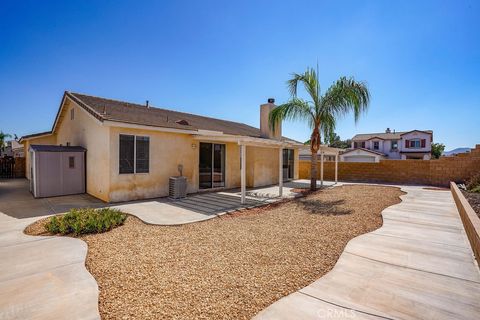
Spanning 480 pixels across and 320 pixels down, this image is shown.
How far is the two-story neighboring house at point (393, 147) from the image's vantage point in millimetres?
38031

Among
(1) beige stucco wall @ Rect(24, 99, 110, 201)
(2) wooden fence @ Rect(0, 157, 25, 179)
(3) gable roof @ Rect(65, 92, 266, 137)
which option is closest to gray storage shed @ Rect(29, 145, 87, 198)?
(1) beige stucco wall @ Rect(24, 99, 110, 201)

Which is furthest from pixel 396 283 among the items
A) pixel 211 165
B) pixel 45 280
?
pixel 211 165

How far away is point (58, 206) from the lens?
8.09 metres

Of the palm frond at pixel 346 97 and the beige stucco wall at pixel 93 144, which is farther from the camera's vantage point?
the palm frond at pixel 346 97

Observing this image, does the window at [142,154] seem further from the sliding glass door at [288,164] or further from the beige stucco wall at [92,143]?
the sliding glass door at [288,164]

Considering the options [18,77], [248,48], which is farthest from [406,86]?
[18,77]

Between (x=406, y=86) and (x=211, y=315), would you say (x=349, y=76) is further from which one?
(x=211, y=315)

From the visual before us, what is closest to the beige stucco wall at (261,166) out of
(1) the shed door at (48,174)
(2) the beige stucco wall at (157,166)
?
(2) the beige stucco wall at (157,166)

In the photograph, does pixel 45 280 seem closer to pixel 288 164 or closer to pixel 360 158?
pixel 288 164

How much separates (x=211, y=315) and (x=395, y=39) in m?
11.9

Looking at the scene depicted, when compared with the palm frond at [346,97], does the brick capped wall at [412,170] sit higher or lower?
lower

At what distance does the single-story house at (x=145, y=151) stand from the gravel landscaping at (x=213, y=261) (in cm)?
312

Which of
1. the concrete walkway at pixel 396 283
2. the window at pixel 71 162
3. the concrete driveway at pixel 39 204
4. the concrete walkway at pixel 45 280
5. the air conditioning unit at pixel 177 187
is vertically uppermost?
the window at pixel 71 162

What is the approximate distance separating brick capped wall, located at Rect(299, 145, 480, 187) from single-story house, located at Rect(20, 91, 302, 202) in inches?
347
